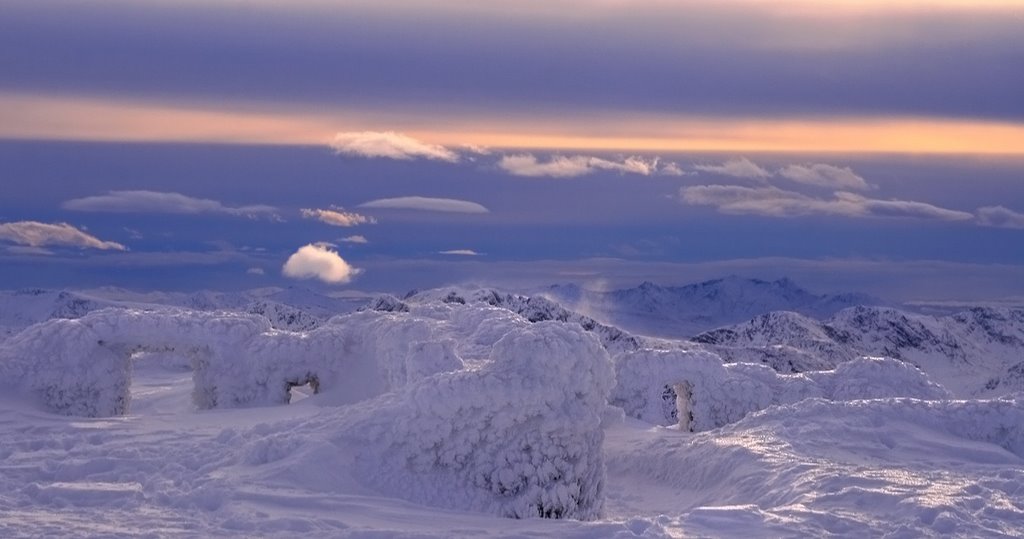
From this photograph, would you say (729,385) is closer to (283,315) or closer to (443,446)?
(443,446)

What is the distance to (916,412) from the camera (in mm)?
21328

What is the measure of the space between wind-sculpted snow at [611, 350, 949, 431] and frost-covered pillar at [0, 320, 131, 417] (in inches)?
452

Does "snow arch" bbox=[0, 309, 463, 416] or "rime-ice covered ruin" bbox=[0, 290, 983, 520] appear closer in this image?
"rime-ice covered ruin" bbox=[0, 290, 983, 520]

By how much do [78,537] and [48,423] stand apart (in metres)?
10.1

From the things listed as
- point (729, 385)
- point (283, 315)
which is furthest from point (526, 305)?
point (729, 385)

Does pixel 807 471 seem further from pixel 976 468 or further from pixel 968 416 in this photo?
pixel 968 416

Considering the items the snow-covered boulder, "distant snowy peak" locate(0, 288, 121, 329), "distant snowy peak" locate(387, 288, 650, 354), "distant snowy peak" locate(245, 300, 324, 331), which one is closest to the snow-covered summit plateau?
the snow-covered boulder

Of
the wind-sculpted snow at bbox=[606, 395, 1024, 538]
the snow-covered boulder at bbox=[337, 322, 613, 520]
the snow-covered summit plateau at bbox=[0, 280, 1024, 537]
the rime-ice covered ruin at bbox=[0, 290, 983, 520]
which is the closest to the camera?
the wind-sculpted snow at bbox=[606, 395, 1024, 538]

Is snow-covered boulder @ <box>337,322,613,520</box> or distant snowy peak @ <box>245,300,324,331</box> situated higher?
snow-covered boulder @ <box>337,322,613,520</box>

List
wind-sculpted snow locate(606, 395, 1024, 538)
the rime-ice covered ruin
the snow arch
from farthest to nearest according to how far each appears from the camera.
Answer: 1. the snow arch
2. the rime-ice covered ruin
3. wind-sculpted snow locate(606, 395, 1024, 538)

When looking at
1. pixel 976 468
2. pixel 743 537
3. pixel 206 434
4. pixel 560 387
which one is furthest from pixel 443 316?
pixel 743 537

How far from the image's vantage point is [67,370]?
82.8ft

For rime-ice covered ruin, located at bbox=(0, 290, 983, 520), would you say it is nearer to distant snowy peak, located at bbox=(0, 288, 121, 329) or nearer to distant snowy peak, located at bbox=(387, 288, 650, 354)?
distant snowy peak, located at bbox=(387, 288, 650, 354)

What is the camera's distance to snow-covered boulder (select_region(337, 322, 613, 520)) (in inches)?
665
